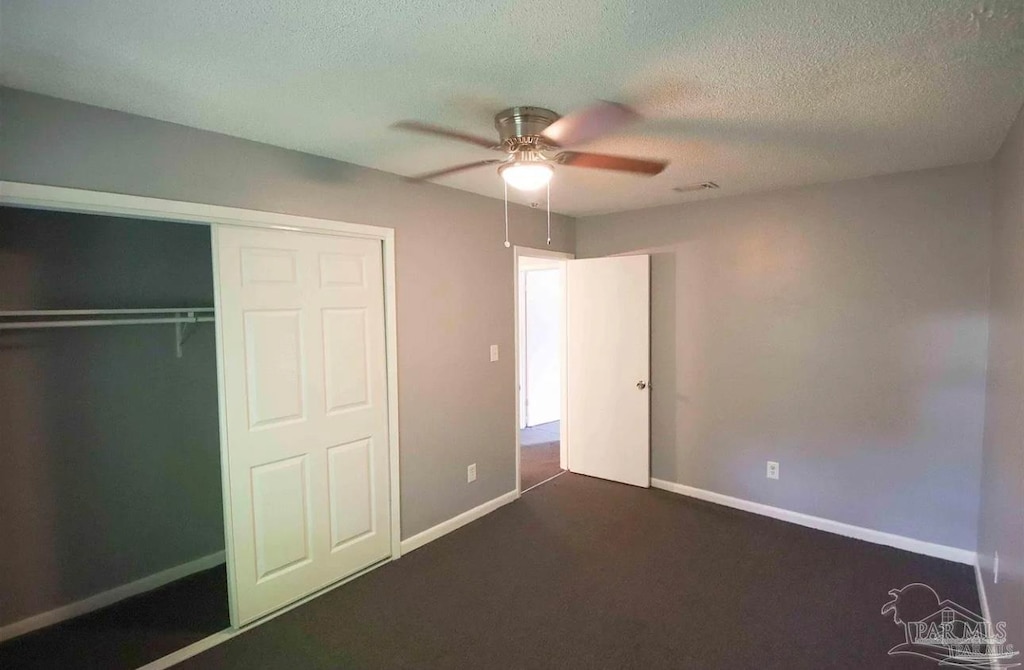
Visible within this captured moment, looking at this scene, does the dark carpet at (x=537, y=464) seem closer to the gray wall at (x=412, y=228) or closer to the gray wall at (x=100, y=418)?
the gray wall at (x=412, y=228)

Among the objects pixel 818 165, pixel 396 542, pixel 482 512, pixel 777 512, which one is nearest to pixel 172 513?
pixel 396 542

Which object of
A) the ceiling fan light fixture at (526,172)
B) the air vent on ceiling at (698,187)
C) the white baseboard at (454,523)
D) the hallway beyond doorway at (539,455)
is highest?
the air vent on ceiling at (698,187)

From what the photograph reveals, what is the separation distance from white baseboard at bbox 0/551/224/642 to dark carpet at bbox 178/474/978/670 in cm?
87

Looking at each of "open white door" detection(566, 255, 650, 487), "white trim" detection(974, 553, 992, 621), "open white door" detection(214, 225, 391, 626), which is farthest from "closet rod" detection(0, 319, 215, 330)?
"white trim" detection(974, 553, 992, 621)

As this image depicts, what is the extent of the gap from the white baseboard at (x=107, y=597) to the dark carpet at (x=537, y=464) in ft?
7.63

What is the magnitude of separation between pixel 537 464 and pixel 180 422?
3115 millimetres

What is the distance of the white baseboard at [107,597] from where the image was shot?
2375 mm

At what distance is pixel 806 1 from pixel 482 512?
3459 mm

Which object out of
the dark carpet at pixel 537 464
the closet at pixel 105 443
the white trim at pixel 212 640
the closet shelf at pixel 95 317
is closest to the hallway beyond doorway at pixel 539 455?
the dark carpet at pixel 537 464

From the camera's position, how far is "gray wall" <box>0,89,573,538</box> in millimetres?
1928

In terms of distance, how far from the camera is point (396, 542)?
3.11 metres

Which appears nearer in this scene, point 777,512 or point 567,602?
point 567,602

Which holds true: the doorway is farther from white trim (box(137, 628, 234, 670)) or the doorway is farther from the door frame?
white trim (box(137, 628, 234, 670))

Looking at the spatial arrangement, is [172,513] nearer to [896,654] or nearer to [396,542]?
[396,542]
